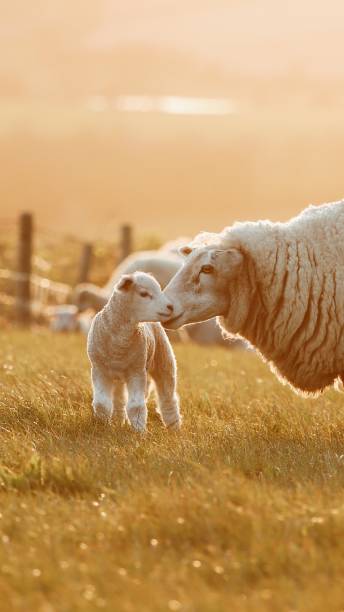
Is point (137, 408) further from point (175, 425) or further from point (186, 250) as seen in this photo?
point (186, 250)

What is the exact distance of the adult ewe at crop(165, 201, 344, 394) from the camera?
206 inches

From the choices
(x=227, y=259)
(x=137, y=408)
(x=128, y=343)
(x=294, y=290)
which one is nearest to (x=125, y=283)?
(x=128, y=343)

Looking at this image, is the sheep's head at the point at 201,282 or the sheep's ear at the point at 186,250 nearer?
the sheep's head at the point at 201,282

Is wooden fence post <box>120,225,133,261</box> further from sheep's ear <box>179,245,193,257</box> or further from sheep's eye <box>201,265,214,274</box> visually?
sheep's eye <box>201,265,214,274</box>

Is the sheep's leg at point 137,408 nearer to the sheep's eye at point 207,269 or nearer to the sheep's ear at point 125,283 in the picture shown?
the sheep's ear at point 125,283

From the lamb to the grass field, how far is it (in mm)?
146

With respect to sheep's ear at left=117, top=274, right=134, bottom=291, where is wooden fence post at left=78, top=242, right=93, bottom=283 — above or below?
below

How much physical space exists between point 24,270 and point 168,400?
1317cm

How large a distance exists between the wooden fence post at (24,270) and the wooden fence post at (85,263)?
2.62 metres

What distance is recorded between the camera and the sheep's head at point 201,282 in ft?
17.1

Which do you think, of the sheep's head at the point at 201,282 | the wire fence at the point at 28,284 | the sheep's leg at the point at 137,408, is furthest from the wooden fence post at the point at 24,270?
the sheep's head at the point at 201,282

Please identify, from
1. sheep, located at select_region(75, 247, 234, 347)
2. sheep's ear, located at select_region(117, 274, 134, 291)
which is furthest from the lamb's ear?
sheep, located at select_region(75, 247, 234, 347)

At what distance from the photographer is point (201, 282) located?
5215 mm

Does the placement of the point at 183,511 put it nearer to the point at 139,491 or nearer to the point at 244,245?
the point at 139,491
